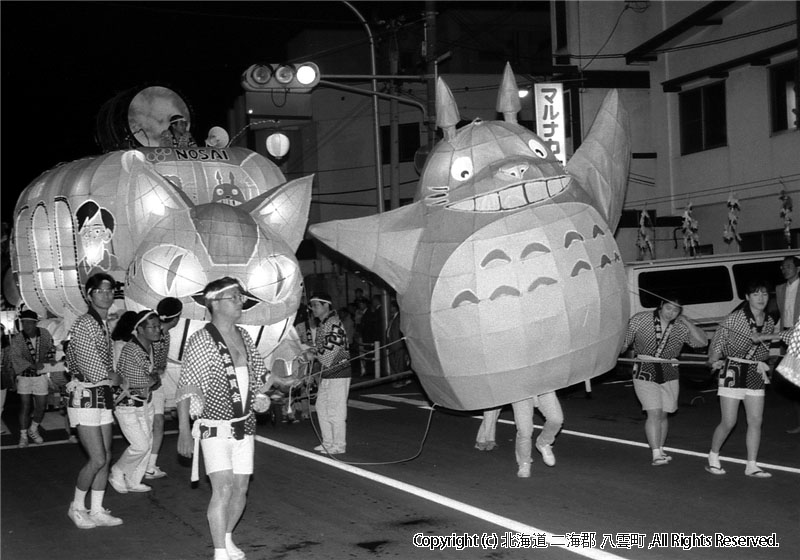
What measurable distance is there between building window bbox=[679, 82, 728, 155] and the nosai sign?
4695mm

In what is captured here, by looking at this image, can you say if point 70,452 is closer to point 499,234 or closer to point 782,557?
point 499,234

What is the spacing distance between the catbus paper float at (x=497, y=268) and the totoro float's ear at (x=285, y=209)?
2825mm

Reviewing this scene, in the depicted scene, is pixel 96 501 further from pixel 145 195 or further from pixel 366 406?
pixel 366 406

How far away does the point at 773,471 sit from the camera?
8.61 m

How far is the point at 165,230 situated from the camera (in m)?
11.2

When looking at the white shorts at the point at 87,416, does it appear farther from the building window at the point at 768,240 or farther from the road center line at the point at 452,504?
the building window at the point at 768,240

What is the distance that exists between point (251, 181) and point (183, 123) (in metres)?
1.85

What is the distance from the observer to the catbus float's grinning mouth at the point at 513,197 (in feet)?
28.2

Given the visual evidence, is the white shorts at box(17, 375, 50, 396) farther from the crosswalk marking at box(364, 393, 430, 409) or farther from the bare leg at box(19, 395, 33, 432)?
the crosswalk marking at box(364, 393, 430, 409)

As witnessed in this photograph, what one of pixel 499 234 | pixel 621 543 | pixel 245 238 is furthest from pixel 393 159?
pixel 621 543

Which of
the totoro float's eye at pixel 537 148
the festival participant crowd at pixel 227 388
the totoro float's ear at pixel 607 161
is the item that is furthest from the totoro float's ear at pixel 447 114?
the festival participant crowd at pixel 227 388

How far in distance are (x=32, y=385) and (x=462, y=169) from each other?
7196 mm

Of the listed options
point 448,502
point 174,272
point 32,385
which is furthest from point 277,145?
point 448,502

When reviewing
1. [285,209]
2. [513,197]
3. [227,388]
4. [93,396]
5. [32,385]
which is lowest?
[32,385]
